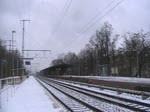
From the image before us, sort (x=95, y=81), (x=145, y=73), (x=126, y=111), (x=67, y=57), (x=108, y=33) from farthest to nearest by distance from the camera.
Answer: (x=67, y=57), (x=108, y=33), (x=145, y=73), (x=95, y=81), (x=126, y=111)

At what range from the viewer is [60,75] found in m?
88.6

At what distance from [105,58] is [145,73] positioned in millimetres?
22286

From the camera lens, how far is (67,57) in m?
168


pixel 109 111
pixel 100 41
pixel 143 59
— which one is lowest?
pixel 109 111

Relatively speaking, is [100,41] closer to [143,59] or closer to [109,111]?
[143,59]

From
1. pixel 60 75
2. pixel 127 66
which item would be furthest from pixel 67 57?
pixel 127 66

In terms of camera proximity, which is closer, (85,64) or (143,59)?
(143,59)

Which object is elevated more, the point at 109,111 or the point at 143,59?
the point at 143,59

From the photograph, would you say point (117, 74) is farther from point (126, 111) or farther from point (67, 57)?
point (67, 57)

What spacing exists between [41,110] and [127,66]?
213 feet

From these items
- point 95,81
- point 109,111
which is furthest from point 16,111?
point 95,81

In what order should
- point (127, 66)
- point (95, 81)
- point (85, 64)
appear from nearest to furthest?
1. point (95, 81)
2. point (127, 66)
3. point (85, 64)

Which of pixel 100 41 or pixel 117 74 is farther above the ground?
pixel 100 41

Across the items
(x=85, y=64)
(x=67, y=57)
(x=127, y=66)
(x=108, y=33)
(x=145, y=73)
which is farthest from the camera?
(x=67, y=57)
